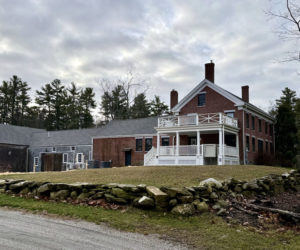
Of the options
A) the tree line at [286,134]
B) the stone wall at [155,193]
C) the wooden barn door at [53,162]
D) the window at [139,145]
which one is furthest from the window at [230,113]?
the wooden barn door at [53,162]

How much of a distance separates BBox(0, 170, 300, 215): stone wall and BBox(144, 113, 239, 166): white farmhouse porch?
10203 mm

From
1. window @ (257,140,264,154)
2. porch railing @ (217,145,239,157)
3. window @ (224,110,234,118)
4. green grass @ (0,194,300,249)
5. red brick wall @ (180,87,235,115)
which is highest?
red brick wall @ (180,87,235,115)

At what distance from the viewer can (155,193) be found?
24.4 feet

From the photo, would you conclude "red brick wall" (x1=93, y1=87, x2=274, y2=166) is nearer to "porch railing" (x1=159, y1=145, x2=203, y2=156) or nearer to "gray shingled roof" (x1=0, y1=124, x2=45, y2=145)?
"porch railing" (x1=159, y1=145, x2=203, y2=156)

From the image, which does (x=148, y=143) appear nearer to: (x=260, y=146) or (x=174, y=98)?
(x=174, y=98)

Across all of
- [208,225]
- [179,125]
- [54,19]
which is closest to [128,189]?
[208,225]

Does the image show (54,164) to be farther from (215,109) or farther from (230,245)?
(230,245)

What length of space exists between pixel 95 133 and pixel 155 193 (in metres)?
30.0

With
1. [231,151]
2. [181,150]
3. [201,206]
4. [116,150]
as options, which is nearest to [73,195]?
[201,206]

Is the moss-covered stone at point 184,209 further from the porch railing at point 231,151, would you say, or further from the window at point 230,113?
the window at point 230,113

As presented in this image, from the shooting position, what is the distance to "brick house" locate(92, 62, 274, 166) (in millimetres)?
22156

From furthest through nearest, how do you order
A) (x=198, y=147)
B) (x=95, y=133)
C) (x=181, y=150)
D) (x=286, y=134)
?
(x=95, y=133), (x=286, y=134), (x=181, y=150), (x=198, y=147)

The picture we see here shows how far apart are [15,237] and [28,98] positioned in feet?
201

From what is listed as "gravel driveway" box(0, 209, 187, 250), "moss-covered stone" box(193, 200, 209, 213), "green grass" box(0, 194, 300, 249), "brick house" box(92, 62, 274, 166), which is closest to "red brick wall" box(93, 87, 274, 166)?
"brick house" box(92, 62, 274, 166)
